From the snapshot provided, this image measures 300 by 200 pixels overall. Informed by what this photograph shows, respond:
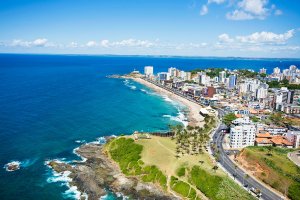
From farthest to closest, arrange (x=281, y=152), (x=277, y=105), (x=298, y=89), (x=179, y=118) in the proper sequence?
1. (x=298, y=89)
2. (x=277, y=105)
3. (x=179, y=118)
4. (x=281, y=152)

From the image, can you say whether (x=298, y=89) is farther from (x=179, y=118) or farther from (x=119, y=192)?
(x=119, y=192)

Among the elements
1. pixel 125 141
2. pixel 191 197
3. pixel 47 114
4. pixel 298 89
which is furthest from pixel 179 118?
pixel 298 89

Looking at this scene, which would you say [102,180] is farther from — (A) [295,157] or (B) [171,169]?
(A) [295,157]

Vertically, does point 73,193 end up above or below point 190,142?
below

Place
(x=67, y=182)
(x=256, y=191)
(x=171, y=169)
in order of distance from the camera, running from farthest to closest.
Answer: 1. (x=171, y=169)
2. (x=67, y=182)
3. (x=256, y=191)

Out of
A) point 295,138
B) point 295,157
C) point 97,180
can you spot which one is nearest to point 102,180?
point 97,180

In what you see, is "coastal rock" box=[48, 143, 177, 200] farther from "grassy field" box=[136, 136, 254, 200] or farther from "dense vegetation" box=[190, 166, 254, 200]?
"dense vegetation" box=[190, 166, 254, 200]
